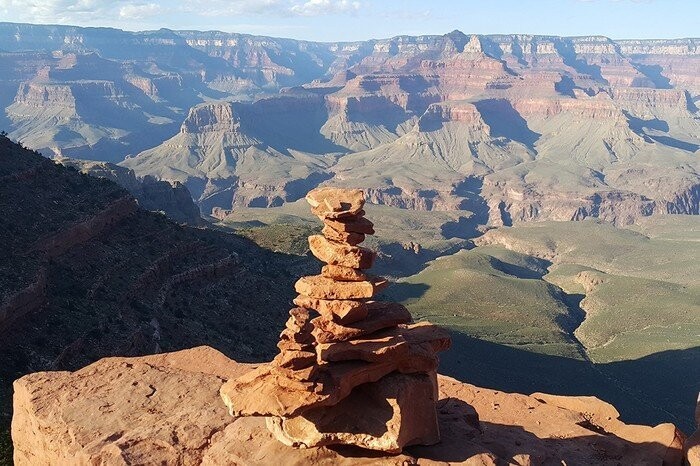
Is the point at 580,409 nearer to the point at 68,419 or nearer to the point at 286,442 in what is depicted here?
the point at 286,442

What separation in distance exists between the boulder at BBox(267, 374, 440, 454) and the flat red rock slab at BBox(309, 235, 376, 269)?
142 inches

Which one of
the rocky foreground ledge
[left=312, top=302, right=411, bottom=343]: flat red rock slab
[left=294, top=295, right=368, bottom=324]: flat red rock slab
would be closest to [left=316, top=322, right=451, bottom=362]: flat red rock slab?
[left=312, top=302, right=411, bottom=343]: flat red rock slab

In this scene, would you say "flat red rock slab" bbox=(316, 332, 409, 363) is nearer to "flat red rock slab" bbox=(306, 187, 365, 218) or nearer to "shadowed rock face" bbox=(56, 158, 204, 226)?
"flat red rock slab" bbox=(306, 187, 365, 218)

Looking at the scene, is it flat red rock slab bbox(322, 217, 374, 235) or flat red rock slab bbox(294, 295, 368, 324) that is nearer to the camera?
flat red rock slab bbox(294, 295, 368, 324)

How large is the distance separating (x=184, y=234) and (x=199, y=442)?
39561mm

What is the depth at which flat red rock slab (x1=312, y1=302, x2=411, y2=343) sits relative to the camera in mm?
18938

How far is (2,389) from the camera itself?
29812 millimetres

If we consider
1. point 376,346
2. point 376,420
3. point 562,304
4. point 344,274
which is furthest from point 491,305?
point 376,420

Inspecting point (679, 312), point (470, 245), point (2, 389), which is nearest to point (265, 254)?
point (2, 389)

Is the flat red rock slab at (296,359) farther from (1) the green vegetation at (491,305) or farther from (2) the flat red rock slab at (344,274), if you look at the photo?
(1) the green vegetation at (491,305)

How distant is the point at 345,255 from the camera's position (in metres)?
19.4

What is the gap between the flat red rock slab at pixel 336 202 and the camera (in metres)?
19.1

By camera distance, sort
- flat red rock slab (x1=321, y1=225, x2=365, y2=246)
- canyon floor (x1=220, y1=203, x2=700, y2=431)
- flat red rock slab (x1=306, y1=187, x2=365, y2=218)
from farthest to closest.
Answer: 1. canyon floor (x1=220, y1=203, x2=700, y2=431)
2. flat red rock slab (x1=321, y1=225, x2=365, y2=246)
3. flat red rock slab (x1=306, y1=187, x2=365, y2=218)

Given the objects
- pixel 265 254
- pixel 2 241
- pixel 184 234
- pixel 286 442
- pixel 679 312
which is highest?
pixel 286 442
